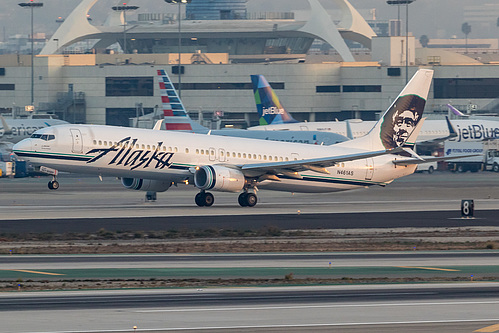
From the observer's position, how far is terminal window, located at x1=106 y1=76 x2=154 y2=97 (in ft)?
523

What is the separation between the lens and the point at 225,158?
58125mm

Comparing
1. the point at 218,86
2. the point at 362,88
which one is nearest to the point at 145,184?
the point at 218,86

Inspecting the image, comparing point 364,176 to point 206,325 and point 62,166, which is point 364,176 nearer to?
point 62,166

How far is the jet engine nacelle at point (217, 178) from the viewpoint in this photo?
55500 mm

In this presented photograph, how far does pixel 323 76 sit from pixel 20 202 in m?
104

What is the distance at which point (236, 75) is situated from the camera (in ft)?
526

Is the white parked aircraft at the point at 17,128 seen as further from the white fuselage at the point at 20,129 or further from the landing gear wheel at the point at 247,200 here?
the landing gear wheel at the point at 247,200

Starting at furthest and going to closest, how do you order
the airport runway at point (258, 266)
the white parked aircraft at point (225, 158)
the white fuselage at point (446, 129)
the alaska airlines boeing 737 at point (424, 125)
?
the alaska airlines boeing 737 at point (424, 125), the white fuselage at point (446, 129), the white parked aircraft at point (225, 158), the airport runway at point (258, 266)

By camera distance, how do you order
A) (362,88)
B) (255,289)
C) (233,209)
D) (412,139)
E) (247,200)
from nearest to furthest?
(255,289) → (233,209) → (247,200) → (412,139) → (362,88)

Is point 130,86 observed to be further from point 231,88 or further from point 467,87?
point 467,87

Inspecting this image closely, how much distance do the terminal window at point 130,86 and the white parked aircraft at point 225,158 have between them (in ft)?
326

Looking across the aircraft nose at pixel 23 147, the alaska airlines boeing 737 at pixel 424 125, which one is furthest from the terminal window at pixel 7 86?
the aircraft nose at pixel 23 147

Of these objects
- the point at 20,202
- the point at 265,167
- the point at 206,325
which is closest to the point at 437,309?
the point at 206,325

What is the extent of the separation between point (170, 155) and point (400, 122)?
1757cm
